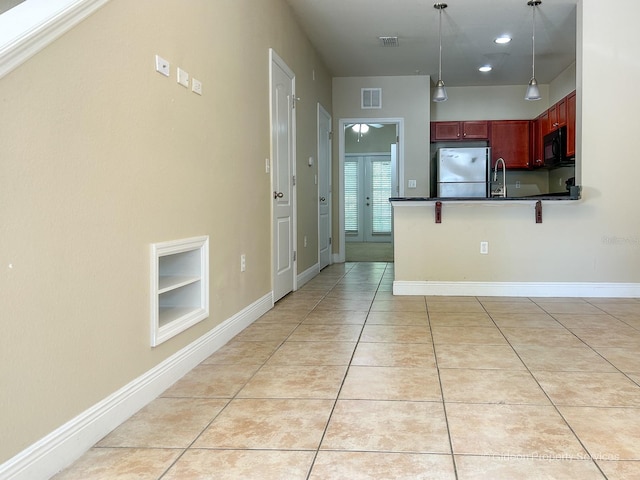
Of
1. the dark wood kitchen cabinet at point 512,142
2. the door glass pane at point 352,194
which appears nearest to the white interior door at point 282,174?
the dark wood kitchen cabinet at point 512,142

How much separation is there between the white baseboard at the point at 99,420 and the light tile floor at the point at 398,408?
0.04 meters

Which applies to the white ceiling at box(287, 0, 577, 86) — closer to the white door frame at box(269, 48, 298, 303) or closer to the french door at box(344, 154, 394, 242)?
the white door frame at box(269, 48, 298, 303)

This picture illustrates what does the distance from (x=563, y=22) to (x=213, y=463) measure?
5.31 meters

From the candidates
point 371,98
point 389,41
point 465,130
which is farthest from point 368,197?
point 389,41

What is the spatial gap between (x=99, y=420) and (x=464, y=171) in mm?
6461

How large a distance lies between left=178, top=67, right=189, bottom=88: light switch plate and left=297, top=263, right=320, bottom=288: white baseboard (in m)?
2.90

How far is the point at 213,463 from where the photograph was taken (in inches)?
61.6

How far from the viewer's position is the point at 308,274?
18.4ft

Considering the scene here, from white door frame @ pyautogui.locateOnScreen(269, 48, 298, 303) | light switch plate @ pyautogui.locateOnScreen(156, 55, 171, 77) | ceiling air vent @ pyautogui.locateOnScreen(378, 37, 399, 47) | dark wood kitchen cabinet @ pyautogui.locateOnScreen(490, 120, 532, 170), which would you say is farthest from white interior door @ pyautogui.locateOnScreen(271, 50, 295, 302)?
dark wood kitchen cabinet @ pyautogui.locateOnScreen(490, 120, 532, 170)

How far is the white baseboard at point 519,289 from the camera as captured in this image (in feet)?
14.6

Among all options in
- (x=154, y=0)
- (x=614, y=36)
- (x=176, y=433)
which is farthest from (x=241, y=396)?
(x=614, y=36)

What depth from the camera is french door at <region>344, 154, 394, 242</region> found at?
11.5 m

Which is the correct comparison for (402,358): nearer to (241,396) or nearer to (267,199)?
(241,396)

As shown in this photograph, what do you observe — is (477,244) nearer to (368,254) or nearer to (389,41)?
(389,41)
